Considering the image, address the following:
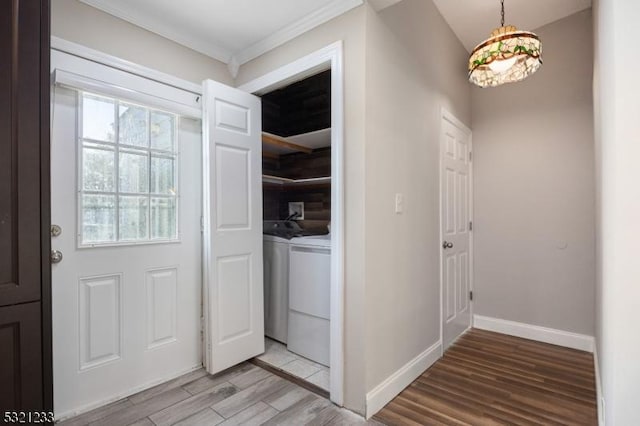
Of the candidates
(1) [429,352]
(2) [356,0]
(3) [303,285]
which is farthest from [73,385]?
(2) [356,0]

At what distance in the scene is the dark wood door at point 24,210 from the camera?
3.28 feet

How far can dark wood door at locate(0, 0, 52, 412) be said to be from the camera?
999 mm

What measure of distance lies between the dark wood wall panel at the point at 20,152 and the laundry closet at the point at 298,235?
169 cm

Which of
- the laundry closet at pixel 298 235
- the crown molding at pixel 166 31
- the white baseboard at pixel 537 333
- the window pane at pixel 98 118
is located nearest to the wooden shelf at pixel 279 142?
the laundry closet at pixel 298 235

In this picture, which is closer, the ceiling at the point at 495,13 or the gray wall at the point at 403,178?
the gray wall at the point at 403,178

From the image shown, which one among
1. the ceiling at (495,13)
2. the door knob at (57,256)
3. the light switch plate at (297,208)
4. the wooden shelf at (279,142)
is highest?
the ceiling at (495,13)

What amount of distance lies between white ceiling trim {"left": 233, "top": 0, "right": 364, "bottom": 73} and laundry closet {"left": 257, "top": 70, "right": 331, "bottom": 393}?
64cm

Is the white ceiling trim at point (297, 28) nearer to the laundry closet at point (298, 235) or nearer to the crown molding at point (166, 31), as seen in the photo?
the crown molding at point (166, 31)

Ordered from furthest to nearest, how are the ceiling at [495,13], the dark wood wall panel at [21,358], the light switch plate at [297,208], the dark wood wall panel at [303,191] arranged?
1. the light switch plate at [297,208]
2. the dark wood wall panel at [303,191]
3. the ceiling at [495,13]
4. the dark wood wall panel at [21,358]

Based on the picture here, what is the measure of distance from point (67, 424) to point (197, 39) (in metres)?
2.56

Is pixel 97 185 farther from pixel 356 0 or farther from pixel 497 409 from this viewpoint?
pixel 497 409

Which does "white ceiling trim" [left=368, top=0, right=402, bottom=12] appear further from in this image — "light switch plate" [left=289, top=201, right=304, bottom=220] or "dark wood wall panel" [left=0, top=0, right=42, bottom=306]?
"light switch plate" [left=289, top=201, right=304, bottom=220]

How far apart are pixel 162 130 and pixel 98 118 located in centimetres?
38

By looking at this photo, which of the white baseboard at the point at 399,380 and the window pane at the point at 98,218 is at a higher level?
the window pane at the point at 98,218
